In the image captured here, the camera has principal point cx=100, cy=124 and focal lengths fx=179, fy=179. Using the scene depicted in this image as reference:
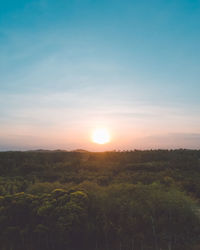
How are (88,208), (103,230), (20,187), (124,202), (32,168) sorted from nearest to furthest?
(103,230) → (88,208) → (124,202) → (20,187) → (32,168)

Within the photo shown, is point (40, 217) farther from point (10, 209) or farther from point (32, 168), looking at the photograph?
point (32, 168)

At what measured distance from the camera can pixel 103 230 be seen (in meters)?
6.36

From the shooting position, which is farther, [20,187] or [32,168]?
[32,168]

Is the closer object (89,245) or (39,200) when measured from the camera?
(89,245)

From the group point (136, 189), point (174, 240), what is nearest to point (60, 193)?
point (136, 189)

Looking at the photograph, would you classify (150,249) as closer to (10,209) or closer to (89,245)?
(89,245)

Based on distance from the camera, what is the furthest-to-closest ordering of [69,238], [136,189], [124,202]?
1. [136,189]
2. [124,202]
3. [69,238]

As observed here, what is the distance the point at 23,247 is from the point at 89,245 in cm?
219

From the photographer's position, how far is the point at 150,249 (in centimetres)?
605

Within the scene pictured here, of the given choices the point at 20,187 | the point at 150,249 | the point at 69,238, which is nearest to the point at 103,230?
the point at 69,238

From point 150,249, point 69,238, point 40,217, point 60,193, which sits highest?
point 60,193

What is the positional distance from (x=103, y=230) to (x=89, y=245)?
66 centimetres

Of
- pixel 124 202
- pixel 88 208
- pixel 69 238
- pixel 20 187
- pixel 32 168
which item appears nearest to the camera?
pixel 69 238

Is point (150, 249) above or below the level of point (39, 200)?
below
